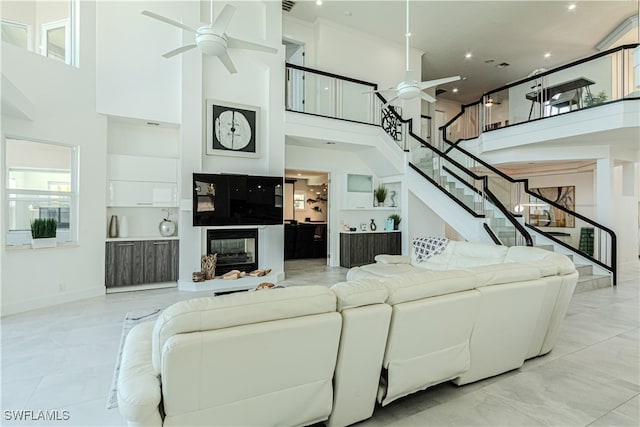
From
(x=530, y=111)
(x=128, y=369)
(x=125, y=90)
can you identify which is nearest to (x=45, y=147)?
(x=125, y=90)

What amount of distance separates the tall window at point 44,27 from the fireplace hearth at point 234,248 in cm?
352

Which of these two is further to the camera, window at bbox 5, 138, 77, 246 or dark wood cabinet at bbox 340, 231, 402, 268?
dark wood cabinet at bbox 340, 231, 402, 268

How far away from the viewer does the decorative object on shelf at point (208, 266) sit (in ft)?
19.3

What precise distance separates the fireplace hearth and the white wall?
181 centimetres

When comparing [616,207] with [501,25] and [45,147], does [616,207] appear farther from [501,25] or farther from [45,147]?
[45,147]

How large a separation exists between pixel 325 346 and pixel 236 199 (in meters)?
4.55

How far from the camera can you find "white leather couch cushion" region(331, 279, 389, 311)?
1900 millimetres

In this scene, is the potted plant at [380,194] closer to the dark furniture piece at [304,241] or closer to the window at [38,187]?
the dark furniture piece at [304,241]

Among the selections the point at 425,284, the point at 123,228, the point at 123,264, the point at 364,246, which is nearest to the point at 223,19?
the point at 425,284

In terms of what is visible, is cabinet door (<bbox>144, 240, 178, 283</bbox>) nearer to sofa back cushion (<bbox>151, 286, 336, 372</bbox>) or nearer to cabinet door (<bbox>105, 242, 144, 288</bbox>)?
cabinet door (<bbox>105, 242, 144, 288</bbox>)

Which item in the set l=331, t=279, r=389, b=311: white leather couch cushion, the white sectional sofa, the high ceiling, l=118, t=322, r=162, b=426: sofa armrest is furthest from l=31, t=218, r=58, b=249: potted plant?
the high ceiling

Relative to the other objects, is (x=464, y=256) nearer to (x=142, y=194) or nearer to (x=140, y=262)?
(x=140, y=262)

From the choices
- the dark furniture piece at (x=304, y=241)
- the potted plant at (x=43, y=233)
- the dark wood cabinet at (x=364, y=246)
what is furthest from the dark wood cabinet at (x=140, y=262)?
the dark furniture piece at (x=304, y=241)

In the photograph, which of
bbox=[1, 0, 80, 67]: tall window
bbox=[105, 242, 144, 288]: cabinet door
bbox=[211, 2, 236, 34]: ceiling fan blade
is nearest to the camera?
bbox=[211, 2, 236, 34]: ceiling fan blade
